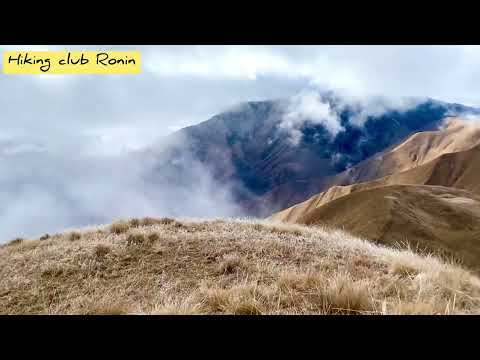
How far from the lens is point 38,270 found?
7.05 meters

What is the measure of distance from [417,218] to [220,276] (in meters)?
33.0

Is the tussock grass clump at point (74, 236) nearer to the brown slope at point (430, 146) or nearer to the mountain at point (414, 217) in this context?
the mountain at point (414, 217)

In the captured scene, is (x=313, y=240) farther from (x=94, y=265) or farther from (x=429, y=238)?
(x=429, y=238)

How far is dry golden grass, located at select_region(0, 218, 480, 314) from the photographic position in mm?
3803

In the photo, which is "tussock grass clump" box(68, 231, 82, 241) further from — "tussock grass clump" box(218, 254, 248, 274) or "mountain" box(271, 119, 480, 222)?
"mountain" box(271, 119, 480, 222)

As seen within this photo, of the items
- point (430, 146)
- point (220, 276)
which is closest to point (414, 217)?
point (220, 276)

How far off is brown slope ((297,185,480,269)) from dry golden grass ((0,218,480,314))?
75.0 ft

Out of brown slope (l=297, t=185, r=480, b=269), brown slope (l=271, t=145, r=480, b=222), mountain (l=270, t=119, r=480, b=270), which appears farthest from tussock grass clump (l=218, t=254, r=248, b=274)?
brown slope (l=271, t=145, r=480, b=222)

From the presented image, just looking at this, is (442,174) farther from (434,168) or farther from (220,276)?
(220,276)

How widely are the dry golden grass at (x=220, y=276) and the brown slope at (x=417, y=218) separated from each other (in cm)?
2286
